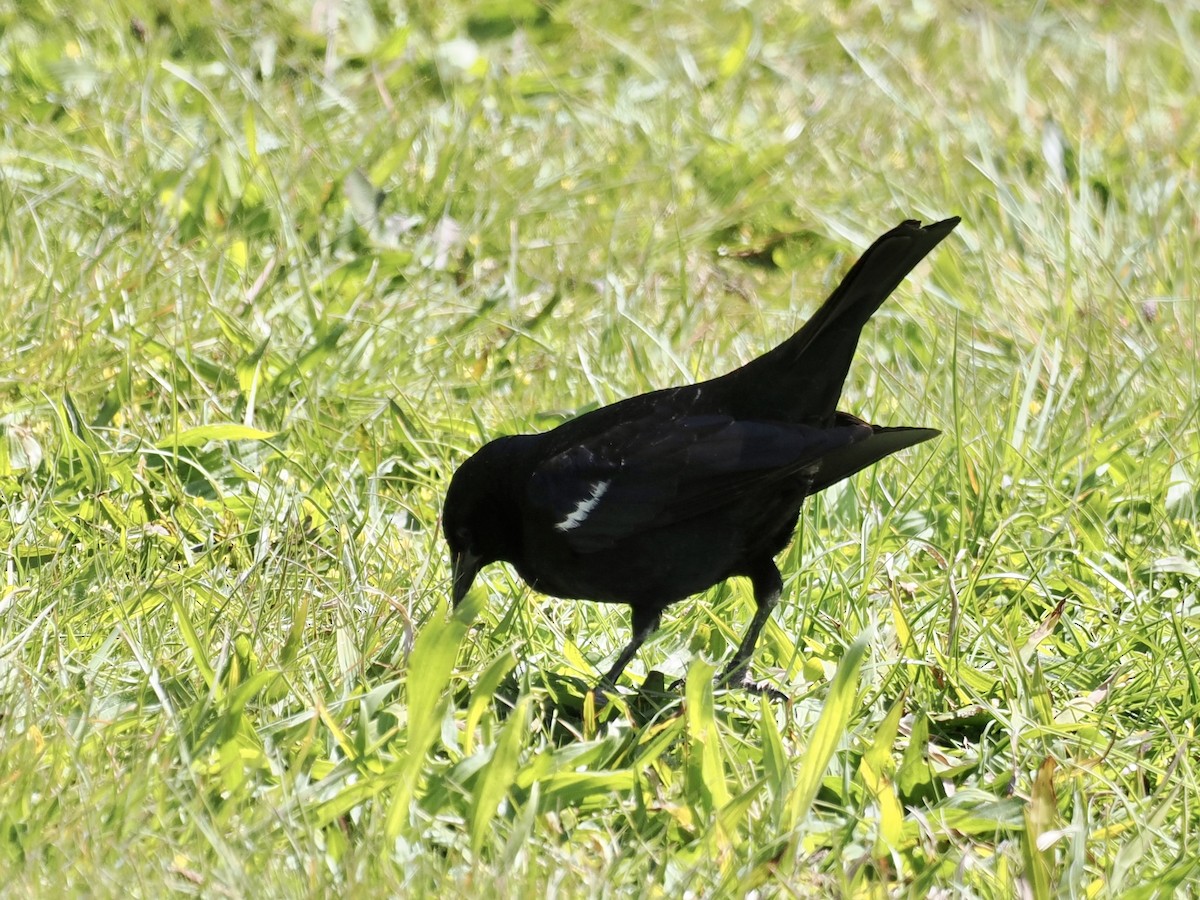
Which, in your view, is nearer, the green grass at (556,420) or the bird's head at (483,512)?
the green grass at (556,420)

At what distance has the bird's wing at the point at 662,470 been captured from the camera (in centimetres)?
337

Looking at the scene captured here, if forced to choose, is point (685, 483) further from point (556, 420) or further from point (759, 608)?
point (556, 420)

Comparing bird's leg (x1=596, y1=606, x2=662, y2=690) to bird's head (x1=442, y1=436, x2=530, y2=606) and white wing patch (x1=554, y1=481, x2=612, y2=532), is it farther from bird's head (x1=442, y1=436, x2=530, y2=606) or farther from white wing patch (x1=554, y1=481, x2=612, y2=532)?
bird's head (x1=442, y1=436, x2=530, y2=606)

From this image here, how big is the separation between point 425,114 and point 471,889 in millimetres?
3993

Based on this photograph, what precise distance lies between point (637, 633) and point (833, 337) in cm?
79

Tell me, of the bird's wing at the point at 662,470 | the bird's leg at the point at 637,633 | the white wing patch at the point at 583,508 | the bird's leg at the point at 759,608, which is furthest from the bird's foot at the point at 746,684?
the white wing patch at the point at 583,508

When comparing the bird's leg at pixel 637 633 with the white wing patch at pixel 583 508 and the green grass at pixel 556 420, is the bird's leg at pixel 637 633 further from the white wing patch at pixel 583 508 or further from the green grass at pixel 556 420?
the white wing patch at pixel 583 508

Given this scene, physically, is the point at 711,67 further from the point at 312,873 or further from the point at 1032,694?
the point at 312,873

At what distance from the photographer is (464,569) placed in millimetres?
3607

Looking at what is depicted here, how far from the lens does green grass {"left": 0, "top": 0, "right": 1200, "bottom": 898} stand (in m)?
2.79

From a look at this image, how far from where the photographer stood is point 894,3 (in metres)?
7.49

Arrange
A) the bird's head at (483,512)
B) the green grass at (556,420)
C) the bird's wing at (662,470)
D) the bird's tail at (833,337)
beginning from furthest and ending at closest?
the bird's head at (483,512) → the bird's wing at (662,470) → the bird's tail at (833,337) → the green grass at (556,420)

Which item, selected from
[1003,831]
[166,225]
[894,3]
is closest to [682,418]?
[1003,831]

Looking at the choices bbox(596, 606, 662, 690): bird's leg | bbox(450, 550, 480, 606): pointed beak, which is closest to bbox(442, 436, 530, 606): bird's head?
bbox(450, 550, 480, 606): pointed beak
